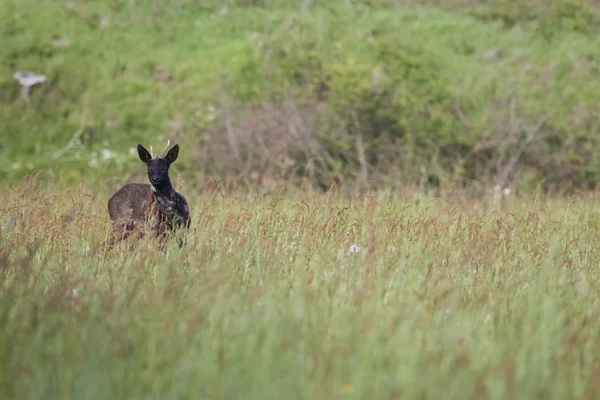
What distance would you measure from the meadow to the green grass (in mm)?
17

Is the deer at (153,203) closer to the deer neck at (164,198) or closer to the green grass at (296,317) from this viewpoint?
the deer neck at (164,198)

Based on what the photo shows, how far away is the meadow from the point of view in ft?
11.4

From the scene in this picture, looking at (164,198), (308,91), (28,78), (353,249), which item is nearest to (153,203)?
(164,198)

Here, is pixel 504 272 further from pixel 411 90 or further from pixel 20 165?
pixel 20 165

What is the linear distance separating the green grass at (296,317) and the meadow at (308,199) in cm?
2

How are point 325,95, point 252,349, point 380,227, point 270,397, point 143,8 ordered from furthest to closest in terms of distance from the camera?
point 143,8 → point 325,95 → point 380,227 → point 252,349 → point 270,397

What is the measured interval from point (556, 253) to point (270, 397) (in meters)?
3.21

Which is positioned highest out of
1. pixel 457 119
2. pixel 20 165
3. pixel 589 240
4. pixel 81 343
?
pixel 81 343

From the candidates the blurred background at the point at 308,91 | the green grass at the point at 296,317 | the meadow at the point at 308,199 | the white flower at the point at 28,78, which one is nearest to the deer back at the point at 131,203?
the meadow at the point at 308,199

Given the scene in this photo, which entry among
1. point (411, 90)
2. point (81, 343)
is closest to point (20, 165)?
point (411, 90)

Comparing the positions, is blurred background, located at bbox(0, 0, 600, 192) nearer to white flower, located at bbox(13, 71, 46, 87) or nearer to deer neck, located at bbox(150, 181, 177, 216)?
white flower, located at bbox(13, 71, 46, 87)

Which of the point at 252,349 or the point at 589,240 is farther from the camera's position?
the point at 589,240

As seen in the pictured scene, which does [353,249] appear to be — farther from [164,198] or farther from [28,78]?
[28,78]

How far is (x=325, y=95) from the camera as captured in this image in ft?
42.9
